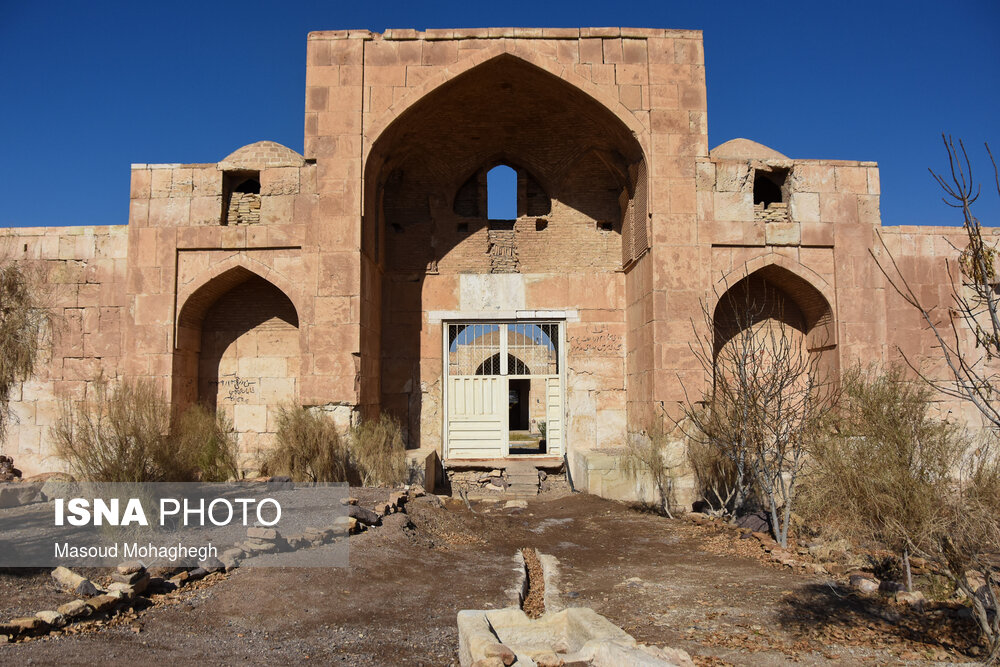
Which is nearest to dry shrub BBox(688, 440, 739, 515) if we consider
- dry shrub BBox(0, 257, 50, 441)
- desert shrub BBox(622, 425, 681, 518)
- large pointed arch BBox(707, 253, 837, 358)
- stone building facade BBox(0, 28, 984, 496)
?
desert shrub BBox(622, 425, 681, 518)

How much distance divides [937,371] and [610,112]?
269 inches

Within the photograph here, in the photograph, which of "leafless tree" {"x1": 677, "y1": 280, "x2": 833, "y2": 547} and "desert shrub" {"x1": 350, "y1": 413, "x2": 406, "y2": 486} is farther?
"desert shrub" {"x1": 350, "y1": 413, "x2": 406, "y2": 486}

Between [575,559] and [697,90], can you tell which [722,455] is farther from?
[697,90]

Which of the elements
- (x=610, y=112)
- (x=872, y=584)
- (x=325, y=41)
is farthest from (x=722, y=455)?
(x=325, y=41)

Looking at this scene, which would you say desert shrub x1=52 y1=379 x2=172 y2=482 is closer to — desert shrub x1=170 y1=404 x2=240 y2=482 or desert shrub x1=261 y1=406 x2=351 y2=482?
desert shrub x1=170 y1=404 x2=240 y2=482

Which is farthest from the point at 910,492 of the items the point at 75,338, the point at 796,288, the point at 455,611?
the point at 75,338

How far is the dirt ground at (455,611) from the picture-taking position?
15.0ft

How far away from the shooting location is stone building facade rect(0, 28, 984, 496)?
1130 centimetres

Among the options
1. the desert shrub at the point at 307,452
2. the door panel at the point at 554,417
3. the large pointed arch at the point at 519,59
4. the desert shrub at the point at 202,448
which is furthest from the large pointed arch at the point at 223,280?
the door panel at the point at 554,417

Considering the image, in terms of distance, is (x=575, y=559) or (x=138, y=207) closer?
(x=575, y=559)

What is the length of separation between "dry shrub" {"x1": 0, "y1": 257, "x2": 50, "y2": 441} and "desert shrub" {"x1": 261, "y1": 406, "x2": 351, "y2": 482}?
4539 mm

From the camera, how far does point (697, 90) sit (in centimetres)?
1172

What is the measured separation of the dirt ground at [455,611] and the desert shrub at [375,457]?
8.10 feet

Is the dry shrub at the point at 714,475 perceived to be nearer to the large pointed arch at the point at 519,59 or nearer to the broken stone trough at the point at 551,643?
the large pointed arch at the point at 519,59
